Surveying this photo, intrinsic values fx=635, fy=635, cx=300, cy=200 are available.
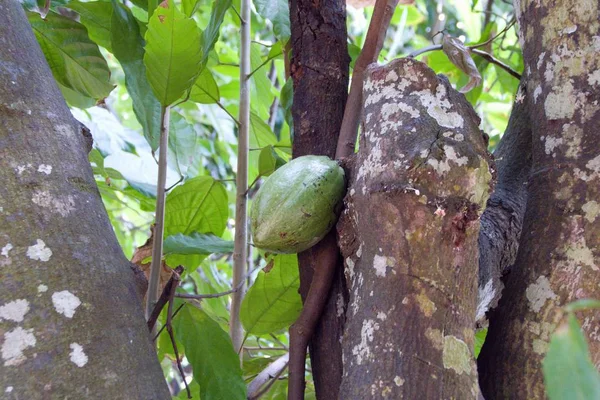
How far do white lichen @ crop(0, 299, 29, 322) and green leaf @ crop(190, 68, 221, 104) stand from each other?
741 mm

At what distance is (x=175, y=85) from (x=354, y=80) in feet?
0.92

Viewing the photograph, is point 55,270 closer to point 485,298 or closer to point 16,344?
point 16,344

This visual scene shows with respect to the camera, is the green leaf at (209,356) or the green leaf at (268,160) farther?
the green leaf at (268,160)

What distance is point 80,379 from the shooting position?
0.60m

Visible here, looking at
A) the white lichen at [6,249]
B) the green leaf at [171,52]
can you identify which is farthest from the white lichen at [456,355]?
the green leaf at [171,52]

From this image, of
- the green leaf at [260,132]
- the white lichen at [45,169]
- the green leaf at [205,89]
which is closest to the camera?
the white lichen at [45,169]

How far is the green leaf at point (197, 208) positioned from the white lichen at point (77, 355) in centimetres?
70

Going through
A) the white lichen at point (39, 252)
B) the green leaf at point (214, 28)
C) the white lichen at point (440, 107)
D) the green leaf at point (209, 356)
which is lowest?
the green leaf at point (209, 356)

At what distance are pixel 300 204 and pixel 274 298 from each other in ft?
1.05

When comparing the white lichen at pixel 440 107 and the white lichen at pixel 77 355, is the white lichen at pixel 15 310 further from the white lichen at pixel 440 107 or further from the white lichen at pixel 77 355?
the white lichen at pixel 440 107

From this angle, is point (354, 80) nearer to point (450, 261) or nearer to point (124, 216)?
point (450, 261)

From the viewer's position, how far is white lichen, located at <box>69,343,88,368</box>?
61 cm

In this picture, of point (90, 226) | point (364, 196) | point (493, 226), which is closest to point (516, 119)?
point (493, 226)

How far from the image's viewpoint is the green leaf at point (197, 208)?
4.32ft
